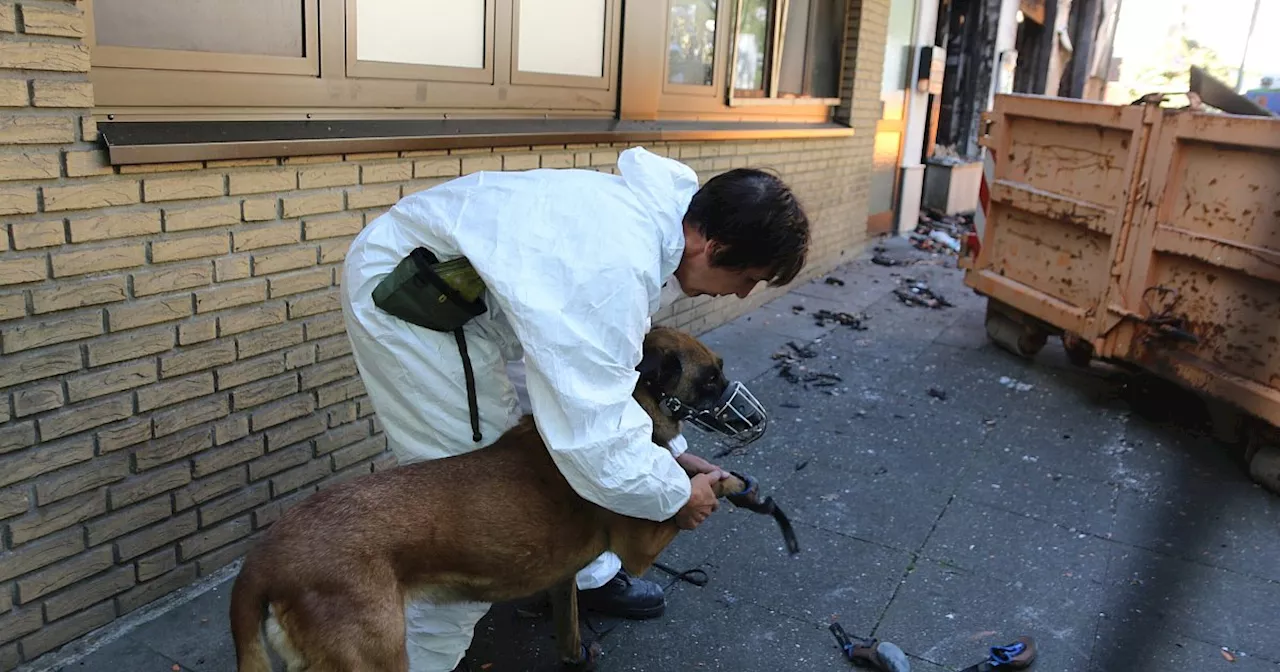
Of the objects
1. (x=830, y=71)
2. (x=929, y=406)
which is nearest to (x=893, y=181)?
(x=830, y=71)

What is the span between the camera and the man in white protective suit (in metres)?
2.07

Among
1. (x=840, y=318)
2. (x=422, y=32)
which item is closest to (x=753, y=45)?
(x=840, y=318)

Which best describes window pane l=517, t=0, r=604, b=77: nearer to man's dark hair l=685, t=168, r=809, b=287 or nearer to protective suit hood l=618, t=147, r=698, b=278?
protective suit hood l=618, t=147, r=698, b=278

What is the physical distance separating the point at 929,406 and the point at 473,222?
13.5 feet

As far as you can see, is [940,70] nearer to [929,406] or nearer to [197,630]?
[929,406]

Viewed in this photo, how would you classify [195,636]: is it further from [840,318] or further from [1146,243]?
[840,318]

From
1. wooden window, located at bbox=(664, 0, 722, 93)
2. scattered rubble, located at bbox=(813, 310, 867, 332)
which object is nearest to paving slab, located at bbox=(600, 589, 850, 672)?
wooden window, located at bbox=(664, 0, 722, 93)

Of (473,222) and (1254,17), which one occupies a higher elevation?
(1254,17)

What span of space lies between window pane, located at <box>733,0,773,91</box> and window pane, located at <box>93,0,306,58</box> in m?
4.30

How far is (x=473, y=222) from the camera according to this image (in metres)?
2.26

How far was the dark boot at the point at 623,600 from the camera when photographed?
3254 mm

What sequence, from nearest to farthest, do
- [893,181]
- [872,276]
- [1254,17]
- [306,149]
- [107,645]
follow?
1. [107,645]
2. [306,149]
3. [872,276]
4. [893,181]
5. [1254,17]

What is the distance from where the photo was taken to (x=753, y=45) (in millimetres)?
7352

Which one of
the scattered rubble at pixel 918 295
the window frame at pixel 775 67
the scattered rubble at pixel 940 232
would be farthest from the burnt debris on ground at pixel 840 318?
the scattered rubble at pixel 940 232
